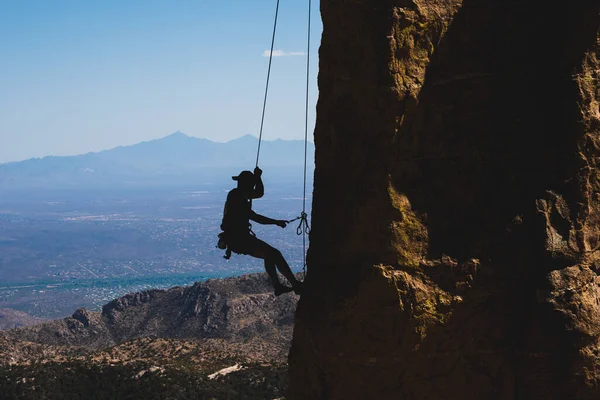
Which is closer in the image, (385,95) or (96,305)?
(385,95)

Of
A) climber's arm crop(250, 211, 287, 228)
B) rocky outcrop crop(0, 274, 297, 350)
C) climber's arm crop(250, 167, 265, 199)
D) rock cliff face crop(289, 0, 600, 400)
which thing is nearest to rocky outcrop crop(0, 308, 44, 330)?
rocky outcrop crop(0, 274, 297, 350)

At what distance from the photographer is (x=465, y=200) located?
1243 cm

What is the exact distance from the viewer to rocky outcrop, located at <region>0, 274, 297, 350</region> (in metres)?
64.6

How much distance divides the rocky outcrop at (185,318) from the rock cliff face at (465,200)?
46506 millimetres

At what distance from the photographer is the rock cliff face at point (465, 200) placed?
1209cm

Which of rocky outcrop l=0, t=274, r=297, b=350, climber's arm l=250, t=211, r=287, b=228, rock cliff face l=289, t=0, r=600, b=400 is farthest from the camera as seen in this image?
rocky outcrop l=0, t=274, r=297, b=350

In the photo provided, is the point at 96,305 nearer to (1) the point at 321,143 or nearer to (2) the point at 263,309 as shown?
(2) the point at 263,309

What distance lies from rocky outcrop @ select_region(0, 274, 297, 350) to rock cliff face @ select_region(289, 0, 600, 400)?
46506mm

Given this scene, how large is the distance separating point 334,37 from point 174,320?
61.7 m

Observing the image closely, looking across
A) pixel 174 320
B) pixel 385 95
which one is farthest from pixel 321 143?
pixel 174 320

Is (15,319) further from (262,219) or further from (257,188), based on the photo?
(257,188)

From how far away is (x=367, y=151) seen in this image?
485 inches

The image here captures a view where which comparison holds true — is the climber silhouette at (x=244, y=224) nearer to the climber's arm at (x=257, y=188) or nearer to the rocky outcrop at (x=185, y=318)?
the climber's arm at (x=257, y=188)

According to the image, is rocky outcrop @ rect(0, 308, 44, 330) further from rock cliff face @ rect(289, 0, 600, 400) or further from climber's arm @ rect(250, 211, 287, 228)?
rock cliff face @ rect(289, 0, 600, 400)
